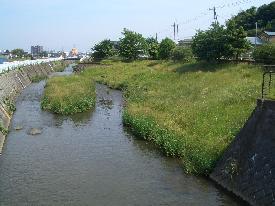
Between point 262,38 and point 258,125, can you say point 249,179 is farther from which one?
point 262,38

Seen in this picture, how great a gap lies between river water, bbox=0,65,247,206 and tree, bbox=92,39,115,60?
70.6m

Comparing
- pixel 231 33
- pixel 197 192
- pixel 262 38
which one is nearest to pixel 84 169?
pixel 197 192

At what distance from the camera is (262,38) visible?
83.3 m

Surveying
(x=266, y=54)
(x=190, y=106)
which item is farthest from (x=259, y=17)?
(x=190, y=106)

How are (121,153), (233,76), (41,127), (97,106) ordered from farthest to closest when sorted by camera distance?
(97,106) → (233,76) → (41,127) → (121,153)

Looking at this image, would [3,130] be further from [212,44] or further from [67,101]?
[212,44]

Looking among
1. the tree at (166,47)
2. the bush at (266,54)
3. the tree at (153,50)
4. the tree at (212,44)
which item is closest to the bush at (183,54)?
the tree at (212,44)

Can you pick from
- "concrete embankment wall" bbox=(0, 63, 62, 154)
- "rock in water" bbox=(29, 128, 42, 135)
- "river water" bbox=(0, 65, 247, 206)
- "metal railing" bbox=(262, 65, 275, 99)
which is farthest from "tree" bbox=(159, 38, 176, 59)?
"metal railing" bbox=(262, 65, 275, 99)

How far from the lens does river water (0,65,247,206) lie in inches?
703

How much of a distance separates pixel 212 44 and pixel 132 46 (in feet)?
140

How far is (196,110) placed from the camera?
99.3 feet

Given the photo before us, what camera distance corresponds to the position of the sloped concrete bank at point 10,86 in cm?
3329

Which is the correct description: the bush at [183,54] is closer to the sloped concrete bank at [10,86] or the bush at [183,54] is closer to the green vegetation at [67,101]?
the green vegetation at [67,101]

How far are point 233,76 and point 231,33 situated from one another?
10238mm
